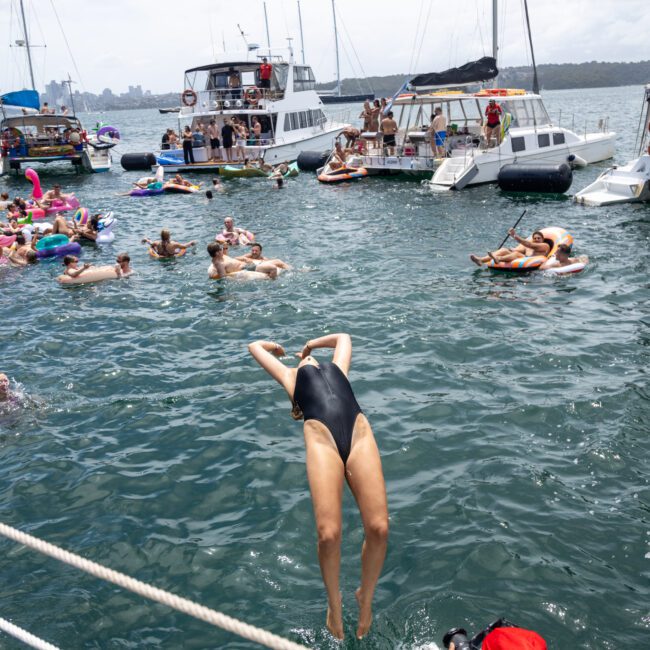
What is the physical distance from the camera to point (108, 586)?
6023mm

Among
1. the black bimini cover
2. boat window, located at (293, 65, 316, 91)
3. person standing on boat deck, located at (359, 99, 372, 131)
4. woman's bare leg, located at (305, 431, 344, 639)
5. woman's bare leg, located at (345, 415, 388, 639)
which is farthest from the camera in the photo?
boat window, located at (293, 65, 316, 91)

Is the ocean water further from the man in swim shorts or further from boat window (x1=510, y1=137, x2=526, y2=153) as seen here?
boat window (x1=510, y1=137, x2=526, y2=153)

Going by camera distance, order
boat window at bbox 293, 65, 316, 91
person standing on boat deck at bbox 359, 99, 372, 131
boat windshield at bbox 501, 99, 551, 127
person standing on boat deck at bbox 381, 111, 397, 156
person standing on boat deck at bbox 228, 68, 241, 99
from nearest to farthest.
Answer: boat windshield at bbox 501, 99, 551, 127, person standing on boat deck at bbox 381, 111, 397, 156, person standing on boat deck at bbox 359, 99, 372, 131, person standing on boat deck at bbox 228, 68, 241, 99, boat window at bbox 293, 65, 316, 91

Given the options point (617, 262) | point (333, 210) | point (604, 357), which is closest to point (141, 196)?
point (333, 210)

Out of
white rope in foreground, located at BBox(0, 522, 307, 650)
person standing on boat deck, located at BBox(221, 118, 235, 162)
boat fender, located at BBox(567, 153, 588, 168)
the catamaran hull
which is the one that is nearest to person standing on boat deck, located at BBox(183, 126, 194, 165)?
person standing on boat deck, located at BBox(221, 118, 235, 162)

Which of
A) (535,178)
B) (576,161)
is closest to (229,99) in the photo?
A: (576,161)

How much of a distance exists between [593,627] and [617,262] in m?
11.8

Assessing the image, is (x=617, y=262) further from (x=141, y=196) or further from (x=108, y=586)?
(x=141, y=196)

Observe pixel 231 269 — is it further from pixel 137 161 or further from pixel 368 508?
pixel 137 161

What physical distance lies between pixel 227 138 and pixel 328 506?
3131 cm

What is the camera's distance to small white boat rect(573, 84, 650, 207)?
848 inches

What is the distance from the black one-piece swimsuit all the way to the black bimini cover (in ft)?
82.7

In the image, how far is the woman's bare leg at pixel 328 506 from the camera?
13.5 feet

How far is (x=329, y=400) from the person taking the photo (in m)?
4.91
